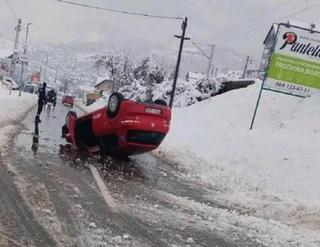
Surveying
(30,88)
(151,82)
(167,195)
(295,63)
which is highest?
(295,63)

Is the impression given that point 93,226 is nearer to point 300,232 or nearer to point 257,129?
point 300,232

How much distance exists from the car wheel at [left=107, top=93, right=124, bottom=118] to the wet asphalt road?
1257 mm

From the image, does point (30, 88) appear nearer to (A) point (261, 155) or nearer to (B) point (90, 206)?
(A) point (261, 155)

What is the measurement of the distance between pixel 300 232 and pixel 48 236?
3.82 m

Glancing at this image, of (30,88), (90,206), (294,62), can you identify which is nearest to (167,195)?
(90,206)

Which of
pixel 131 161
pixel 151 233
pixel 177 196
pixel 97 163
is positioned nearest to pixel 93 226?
pixel 151 233

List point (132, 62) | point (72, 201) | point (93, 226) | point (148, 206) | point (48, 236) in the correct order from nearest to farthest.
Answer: point (48, 236) → point (93, 226) → point (72, 201) → point (148, 206) → point (132, 62)

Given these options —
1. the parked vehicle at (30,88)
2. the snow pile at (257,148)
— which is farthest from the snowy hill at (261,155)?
the parked vehicle at (30,88)

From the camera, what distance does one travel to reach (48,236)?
597 cm

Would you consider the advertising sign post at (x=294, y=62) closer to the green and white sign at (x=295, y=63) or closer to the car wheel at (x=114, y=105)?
the green and white sign at (x=295, y=63)

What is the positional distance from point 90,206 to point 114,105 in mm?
5351

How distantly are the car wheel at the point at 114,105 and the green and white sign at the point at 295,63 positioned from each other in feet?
25.1

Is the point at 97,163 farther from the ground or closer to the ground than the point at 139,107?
closer to the ground

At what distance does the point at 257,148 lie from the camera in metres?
16.8
